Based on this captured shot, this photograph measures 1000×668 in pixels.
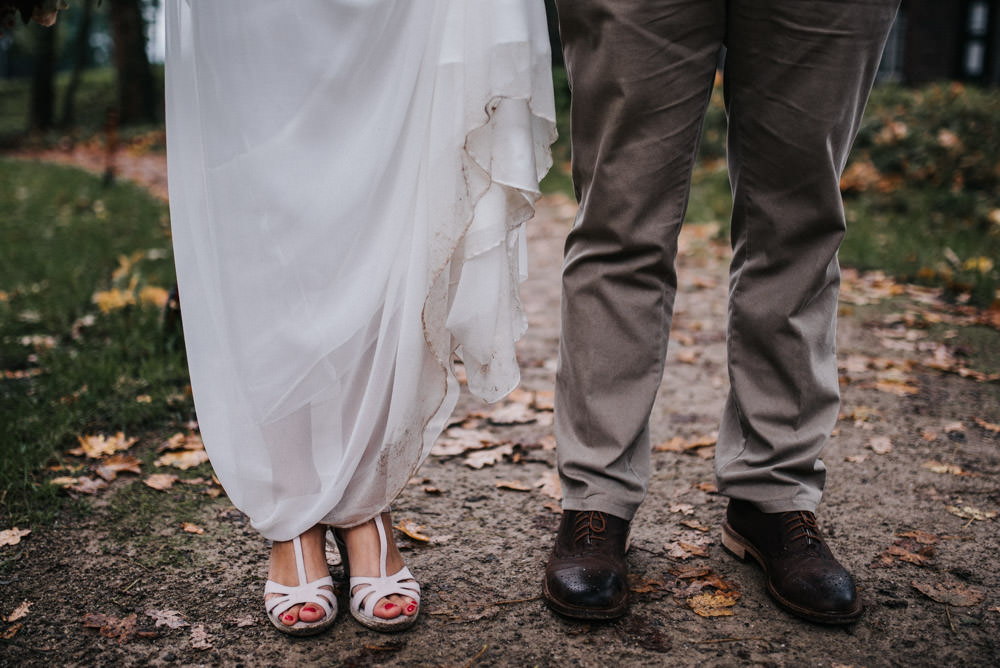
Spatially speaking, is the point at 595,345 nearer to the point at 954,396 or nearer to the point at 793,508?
the point at 793,508

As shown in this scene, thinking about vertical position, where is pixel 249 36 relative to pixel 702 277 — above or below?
above

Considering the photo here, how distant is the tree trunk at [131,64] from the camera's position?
15141 millimetres

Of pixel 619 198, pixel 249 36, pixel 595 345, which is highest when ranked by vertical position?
pixel 249 36

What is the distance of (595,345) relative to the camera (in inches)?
65.4

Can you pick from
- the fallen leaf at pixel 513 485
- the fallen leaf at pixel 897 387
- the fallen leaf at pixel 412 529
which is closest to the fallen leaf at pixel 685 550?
the fallen leaf at pixel 513 485

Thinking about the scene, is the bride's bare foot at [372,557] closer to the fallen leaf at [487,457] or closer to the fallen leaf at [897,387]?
the fallen leaf at [487,457]

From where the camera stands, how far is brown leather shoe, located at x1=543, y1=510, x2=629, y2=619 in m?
1.57

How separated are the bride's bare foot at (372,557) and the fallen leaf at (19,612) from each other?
0.69 metres

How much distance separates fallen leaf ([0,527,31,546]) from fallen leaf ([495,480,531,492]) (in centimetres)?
125

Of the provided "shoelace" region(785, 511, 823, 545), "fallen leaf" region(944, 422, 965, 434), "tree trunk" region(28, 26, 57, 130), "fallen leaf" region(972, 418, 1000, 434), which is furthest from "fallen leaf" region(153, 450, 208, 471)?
"tree trunk" region(28, 26, 57, 130)

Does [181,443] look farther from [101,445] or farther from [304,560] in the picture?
[304,560]

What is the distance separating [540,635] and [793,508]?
2.05ft

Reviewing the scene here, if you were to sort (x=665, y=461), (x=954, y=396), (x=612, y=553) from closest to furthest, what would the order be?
(x=612, y=553) < (x=665, y=461) < (x=954, y=396)

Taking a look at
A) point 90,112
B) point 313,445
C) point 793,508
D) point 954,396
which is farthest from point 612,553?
point 90,112
